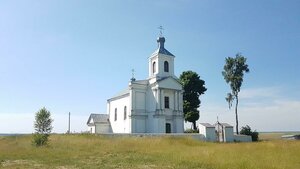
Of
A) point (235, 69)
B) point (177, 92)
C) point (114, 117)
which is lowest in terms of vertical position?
point (114, 117)

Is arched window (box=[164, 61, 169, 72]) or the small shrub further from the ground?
arched window (box=[164, 61, 169, 72])

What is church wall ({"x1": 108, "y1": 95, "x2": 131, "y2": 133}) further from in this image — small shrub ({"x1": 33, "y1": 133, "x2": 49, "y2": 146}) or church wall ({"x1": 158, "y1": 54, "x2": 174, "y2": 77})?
small shrub ({"x1": 33, "y1": 133, "x2": 49, "y2": 146})

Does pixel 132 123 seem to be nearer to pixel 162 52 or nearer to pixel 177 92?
pixel 177 92

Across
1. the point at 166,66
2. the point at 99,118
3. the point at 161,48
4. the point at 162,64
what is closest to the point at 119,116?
the point at 99,118

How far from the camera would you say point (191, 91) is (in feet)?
167

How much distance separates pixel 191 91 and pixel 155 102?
31.4ft

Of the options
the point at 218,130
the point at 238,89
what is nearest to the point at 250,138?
the point at 218,130

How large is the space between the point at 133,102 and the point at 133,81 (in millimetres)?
3251

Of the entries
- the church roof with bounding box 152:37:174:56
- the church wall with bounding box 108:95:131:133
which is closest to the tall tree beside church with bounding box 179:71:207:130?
→ the church roof with bounding box 152:37:174:56

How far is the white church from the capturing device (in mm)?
43312

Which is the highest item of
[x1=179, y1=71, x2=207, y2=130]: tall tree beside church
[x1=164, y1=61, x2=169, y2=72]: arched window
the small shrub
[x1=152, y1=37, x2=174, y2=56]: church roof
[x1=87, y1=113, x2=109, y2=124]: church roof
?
[x1=152, y1=37, x2=174, y2=56]: church roof

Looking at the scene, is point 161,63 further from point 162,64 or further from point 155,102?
point 155,102

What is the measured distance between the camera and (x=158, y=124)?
42.2 metres

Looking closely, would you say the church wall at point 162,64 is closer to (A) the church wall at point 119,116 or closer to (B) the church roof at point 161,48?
(B) the church roof at point 161,48
